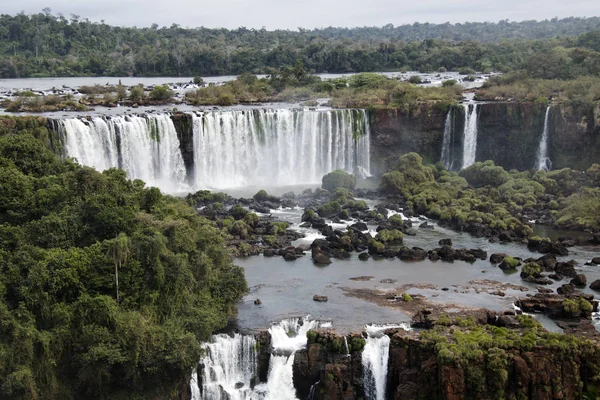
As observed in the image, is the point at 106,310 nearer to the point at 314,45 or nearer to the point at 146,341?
the point at 146,341

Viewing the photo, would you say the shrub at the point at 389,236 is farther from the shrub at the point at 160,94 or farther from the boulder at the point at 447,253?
the shrub at the point at 160,94

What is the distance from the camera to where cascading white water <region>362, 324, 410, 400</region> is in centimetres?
2347

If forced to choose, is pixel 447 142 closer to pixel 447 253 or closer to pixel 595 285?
pixel 447 253

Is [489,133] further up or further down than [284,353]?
further up

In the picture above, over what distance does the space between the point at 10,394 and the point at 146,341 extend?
394cm

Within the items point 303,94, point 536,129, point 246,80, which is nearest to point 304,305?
point 536,129

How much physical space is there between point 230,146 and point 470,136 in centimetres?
1708

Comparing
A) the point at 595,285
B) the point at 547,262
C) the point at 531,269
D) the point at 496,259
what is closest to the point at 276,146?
the point at 496,259

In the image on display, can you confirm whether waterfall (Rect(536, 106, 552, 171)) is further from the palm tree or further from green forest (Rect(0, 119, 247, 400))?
the palm tree

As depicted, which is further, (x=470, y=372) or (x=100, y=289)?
(x=100, y=289)

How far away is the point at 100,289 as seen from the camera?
22.8 m

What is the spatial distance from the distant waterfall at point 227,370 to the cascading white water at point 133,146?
69.0ft

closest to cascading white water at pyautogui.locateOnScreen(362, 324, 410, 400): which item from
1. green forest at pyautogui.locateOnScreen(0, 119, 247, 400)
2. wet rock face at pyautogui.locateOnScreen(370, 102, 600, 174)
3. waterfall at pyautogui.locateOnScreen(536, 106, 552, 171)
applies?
green forest at pyautogui.locateOnScreen(0, 119, 247, 400)

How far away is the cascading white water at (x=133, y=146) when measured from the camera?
4216 centimetres
